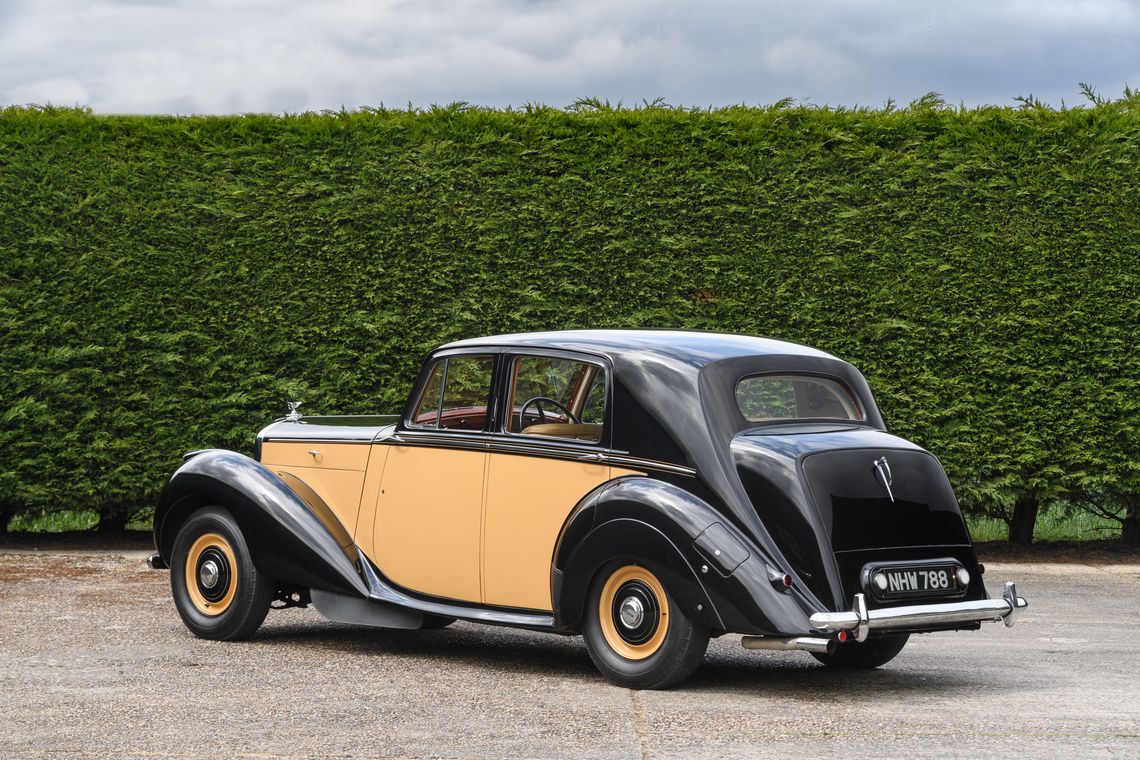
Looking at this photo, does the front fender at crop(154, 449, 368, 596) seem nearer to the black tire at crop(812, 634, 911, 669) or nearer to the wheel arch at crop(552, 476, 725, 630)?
the wheel arch at crop(552, 476, 725, 630)

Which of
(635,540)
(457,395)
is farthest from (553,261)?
(635,540)

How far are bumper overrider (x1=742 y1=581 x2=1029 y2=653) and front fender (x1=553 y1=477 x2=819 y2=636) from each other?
70mm

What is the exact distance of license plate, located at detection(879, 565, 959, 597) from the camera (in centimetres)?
588

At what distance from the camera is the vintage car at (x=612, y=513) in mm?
5805

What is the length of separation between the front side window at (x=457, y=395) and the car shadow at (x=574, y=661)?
46.5 inches

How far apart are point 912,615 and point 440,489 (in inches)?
92.6

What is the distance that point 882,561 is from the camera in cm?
588

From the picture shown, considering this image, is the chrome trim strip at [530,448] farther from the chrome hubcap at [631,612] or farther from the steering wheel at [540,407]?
the chrome hubcap at [631,612]

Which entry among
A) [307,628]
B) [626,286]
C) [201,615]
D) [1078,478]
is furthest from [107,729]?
[1078,478]

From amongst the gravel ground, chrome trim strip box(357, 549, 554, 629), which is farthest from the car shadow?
chrome trim strip box(357, 549, 554, 629)

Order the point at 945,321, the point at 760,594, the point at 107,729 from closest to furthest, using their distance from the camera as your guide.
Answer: the point at 107,729 → the point at 760,594 → the point at 945,321

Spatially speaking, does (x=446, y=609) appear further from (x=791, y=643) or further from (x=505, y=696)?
(x=791, y=643)

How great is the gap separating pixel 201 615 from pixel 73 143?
5.62m

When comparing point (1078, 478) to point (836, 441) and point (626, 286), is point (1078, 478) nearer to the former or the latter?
point (626, 286)
